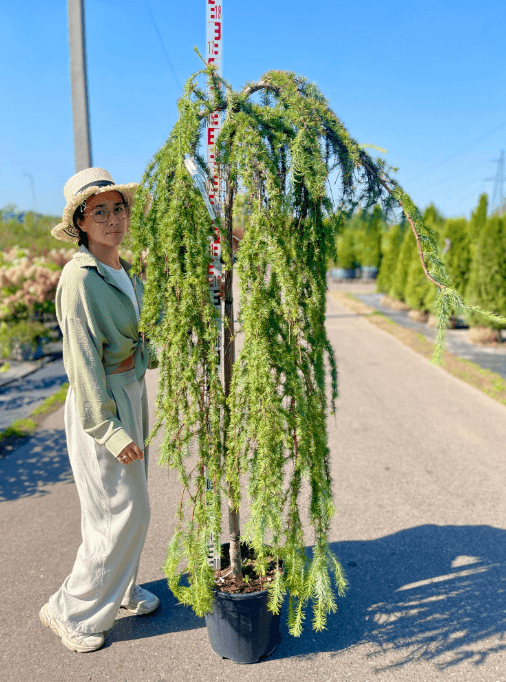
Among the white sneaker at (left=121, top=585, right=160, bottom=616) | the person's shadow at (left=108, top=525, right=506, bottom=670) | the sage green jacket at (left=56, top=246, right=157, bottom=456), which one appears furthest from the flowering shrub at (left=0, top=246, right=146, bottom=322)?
the person's shadow at (left=108, top=525, right=506, bottom=670)

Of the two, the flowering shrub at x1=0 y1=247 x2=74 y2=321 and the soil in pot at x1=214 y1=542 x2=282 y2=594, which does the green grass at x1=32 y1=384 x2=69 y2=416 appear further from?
the soil in pot at x1=214 y1=542 x2=282 y2=594

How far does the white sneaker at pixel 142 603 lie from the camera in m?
2.54

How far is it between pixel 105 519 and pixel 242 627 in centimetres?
78

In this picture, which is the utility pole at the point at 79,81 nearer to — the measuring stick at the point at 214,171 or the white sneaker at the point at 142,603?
the measuring stick at the point at 214,171

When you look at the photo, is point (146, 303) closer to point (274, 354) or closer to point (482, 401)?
Answer: point (274, 354)

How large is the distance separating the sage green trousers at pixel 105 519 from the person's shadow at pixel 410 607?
27 centimetres

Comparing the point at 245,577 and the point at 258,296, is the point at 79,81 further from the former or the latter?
the point at 245,577

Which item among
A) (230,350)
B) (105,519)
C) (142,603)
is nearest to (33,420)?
(142,603)

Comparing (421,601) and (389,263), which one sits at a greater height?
(389,263)

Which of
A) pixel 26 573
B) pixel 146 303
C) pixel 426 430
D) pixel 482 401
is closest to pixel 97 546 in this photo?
pixel 26 573

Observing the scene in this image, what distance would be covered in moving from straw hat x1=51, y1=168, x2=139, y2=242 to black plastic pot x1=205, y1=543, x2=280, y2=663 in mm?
1788

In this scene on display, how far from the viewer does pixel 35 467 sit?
428cm

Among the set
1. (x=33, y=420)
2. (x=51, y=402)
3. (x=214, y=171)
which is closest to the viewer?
(x=214, y=171)

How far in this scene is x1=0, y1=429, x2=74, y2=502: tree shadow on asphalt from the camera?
3.90 m
